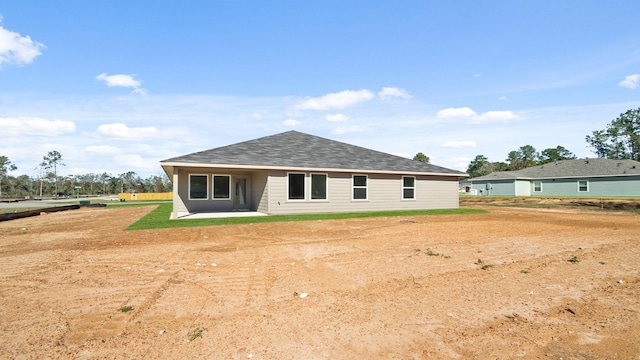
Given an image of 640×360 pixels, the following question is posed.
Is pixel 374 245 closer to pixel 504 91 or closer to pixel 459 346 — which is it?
pixel 459 346

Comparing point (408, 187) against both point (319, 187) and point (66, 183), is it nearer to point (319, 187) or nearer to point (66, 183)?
point (319, 187)

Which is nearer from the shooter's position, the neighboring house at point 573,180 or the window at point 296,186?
the window at point 296,186

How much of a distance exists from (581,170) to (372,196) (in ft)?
104

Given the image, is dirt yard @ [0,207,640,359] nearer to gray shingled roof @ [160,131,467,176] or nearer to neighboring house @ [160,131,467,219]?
gray shingled roof @ [160,131,467,176]

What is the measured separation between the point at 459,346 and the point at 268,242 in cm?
570

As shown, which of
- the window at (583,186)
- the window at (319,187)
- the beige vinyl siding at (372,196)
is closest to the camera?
the beige vinyl siding at (372,196)

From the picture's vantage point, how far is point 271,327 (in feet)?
10.7

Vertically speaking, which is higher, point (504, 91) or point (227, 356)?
point (504, 91)

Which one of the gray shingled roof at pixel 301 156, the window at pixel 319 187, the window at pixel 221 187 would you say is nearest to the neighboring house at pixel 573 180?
the gray shingled roof at pixel 301 156

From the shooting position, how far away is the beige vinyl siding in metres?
15.5

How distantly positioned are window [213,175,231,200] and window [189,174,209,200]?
1.39 ft

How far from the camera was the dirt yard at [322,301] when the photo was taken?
291 cm

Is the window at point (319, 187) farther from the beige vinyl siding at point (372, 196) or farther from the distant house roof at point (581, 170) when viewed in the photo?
the distant house roof at point (581, 170)

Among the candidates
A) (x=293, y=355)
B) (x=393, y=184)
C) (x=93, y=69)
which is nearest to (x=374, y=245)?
(x=293, y=355)
